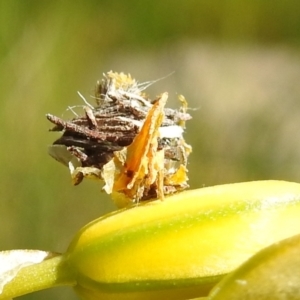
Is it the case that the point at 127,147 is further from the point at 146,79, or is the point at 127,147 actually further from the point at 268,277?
the point at 146,79

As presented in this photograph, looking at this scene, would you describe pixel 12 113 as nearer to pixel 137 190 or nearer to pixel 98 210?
Result: pixel 98 210

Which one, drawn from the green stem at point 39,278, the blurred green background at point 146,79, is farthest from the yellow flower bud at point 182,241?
the blurred green background at point 146,79

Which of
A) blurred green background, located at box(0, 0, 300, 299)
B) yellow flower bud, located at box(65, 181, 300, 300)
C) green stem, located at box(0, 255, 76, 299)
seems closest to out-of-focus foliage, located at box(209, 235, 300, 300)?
yellow flower bud, located at box(65, 181, 300, 300)

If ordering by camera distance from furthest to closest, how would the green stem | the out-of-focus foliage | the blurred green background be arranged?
the blurred green background < the green stem < the out-of-focus foliage

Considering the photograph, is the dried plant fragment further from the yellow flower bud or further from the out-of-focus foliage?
the out-of-focus foliage

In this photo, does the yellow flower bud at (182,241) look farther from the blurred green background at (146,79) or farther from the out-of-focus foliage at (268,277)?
the blurred green background at (146,79)
